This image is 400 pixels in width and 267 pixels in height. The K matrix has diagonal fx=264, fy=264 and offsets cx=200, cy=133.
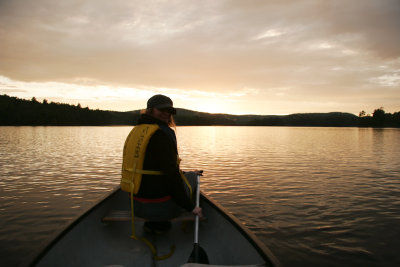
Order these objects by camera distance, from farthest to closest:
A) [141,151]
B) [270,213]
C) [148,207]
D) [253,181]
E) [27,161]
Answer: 1. [27,161]
2. [253,181]
3. [270,213]
4. [148,207]
5. [141,151]

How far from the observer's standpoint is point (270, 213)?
28.2 ft

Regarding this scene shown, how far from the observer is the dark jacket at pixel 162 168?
353cm

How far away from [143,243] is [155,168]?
1.54 meters

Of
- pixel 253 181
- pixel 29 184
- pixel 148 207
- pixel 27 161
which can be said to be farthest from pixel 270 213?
pixel 27 161

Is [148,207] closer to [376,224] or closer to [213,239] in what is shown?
[213,239]

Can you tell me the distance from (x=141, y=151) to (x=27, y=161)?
62.7ft

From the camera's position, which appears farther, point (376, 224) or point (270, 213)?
point (270, 213)

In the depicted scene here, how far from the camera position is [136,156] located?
3637 mm

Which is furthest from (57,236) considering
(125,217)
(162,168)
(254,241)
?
(254,241)

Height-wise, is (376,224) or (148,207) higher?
(148,207)

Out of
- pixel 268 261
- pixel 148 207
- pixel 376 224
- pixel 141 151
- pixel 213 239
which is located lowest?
pixel 376 224

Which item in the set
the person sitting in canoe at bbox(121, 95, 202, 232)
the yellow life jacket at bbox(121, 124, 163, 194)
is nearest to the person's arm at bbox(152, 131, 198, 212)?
the person sitting in canoe at bbox(121, 95, 202, 232)

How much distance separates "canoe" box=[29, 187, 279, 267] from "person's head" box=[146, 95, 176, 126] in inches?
63.1

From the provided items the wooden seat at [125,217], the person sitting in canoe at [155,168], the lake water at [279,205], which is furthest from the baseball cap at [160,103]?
the lake water at [279,205]
